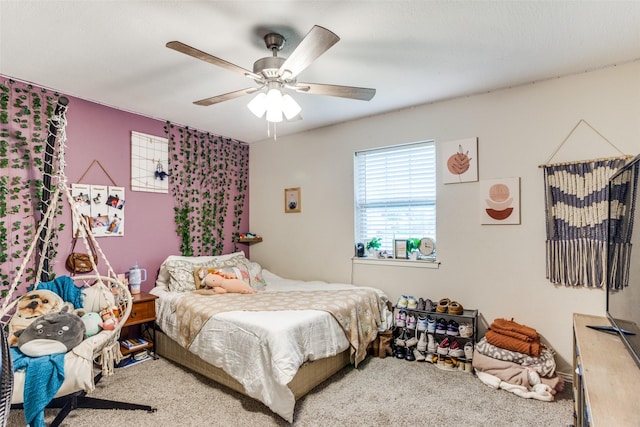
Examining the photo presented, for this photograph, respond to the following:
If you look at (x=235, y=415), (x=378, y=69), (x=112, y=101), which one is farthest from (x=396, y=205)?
(x=112, y=101)

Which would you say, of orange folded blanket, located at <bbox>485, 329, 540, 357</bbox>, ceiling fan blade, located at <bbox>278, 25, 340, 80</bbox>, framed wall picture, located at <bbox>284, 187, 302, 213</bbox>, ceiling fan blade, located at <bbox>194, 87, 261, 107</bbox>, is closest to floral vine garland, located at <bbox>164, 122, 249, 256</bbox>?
framed wall picture, located at <bbox>284, 187, 302, 213</bbox>

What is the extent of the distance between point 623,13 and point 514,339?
220 centimetres

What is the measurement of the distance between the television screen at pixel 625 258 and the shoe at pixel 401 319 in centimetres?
157

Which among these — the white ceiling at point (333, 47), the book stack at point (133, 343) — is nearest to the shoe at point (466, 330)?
the white ceiling at point (333, 47)

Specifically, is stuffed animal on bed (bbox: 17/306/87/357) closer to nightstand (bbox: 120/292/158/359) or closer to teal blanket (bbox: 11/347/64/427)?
teal blanket (bbox: 11/347/64/427)

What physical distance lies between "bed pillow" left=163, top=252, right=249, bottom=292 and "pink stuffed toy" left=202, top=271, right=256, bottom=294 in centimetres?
19

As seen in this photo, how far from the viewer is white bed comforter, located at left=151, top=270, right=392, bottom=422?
2143mm

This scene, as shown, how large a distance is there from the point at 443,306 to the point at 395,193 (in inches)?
49.0

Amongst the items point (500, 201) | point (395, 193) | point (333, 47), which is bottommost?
point (500, 201)

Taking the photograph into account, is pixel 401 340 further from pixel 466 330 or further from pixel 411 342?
pixel 466 330

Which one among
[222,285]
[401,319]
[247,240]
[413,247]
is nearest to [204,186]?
[247,240]

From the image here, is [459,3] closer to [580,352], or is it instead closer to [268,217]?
[580,352]

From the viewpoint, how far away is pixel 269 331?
87.9 inches

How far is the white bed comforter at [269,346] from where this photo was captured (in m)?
2.14
